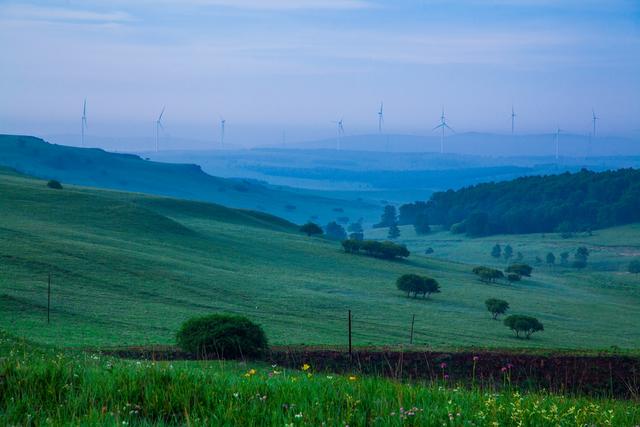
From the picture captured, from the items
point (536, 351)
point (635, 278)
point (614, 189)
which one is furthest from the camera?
point (614, 189)

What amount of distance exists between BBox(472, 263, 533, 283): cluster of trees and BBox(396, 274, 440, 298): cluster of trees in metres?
20.5

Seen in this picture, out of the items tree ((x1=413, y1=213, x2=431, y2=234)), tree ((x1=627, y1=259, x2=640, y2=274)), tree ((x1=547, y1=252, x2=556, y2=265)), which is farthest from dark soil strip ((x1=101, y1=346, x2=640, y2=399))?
tree ((x1=413, y1=213, x2=431, y2=234))

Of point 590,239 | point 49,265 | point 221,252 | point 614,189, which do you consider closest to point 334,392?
point 49,265

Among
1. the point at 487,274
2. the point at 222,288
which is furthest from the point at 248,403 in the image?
the point at 487,274

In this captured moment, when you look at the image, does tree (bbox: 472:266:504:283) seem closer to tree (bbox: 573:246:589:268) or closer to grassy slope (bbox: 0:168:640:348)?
grassy slope (bbox: 0:168:640:348)

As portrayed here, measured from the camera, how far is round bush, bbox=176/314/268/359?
84.8ft

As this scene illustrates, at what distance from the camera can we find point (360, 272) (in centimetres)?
8375

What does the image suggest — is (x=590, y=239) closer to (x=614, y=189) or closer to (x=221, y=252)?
(x=614, y=189)

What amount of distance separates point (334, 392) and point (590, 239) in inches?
5978

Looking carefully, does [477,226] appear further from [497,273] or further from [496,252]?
[497,273]

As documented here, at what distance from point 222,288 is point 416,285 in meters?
19.7

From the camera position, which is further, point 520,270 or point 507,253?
point 507,253

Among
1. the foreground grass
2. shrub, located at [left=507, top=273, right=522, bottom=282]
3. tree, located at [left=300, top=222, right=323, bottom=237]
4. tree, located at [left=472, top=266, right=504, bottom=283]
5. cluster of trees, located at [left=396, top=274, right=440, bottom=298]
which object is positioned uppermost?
the foreground grass

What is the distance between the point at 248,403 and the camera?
9516mm
